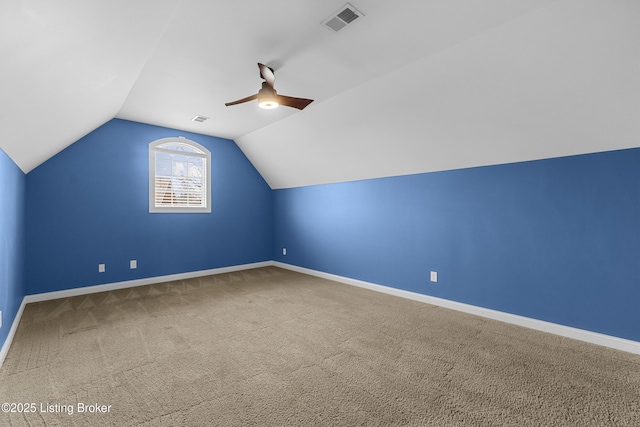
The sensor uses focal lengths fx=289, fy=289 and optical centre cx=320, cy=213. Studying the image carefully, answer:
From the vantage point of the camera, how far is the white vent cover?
7.13 feet

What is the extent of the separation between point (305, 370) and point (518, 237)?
2.75 metres

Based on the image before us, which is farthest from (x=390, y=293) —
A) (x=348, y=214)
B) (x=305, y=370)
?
(x=305, y=370)

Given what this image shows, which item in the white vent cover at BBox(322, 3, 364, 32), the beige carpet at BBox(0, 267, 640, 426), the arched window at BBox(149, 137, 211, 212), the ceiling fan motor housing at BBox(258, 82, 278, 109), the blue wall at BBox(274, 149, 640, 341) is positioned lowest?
the beige carpet at BBox(0, 267, 640, 426)

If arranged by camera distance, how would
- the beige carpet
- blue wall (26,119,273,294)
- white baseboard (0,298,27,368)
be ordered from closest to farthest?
1. the beige carpet
2. white baseboard (0,298,27,368)
3. blue wall (26,119,273,294)

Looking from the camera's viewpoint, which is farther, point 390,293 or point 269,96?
point 390,293

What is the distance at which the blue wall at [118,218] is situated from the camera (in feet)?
13.6

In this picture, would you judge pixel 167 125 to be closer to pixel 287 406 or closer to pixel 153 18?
pixel 153 18

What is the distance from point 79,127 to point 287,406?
414cm

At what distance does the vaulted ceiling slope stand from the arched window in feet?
4.03

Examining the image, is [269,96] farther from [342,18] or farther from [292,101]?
[342,18]

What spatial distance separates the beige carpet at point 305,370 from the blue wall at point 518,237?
1.21 ft

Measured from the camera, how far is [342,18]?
2270mm

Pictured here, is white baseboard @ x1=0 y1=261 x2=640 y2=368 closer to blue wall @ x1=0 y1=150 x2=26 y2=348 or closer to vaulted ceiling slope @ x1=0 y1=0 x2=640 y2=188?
blue wall @ x1=0 y1=150 x2=26 y2=348

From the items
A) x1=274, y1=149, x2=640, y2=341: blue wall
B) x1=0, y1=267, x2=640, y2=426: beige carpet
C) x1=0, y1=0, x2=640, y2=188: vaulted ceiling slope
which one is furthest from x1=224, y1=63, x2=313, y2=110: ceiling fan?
x1=0, y1=267, x2=640, y2=426: beige carpet
